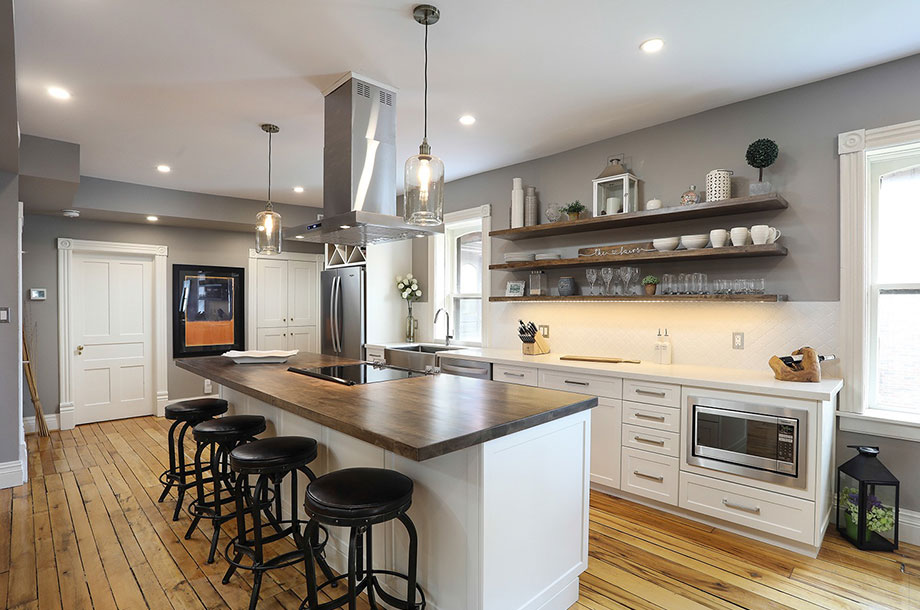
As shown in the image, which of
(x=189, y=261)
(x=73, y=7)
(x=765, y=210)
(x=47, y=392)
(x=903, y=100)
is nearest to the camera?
(x=73, y=7)

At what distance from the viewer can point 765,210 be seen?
3180 mm

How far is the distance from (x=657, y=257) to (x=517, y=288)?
148 centimetres

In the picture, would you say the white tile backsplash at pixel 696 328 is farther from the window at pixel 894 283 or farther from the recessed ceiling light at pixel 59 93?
the recessed ceiling light at pixel 59 93

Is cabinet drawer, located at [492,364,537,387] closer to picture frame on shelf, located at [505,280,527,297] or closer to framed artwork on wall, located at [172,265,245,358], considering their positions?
picture frame on shelf, located at [505,280,527,297]

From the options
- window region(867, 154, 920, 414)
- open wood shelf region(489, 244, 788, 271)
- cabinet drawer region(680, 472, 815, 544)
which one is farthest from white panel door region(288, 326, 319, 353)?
window region(867, 154, 920, 414)

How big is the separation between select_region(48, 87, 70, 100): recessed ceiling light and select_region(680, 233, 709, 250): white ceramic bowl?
4281 mm

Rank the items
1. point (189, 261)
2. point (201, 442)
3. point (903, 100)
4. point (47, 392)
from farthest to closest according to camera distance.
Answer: point (189, 261)
point (47, 392)
point (201, 442)
point (903, 100)

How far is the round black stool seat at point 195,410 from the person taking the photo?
321 centimetres

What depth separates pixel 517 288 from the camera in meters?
4.63

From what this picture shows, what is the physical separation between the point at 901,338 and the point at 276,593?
379 centimetres

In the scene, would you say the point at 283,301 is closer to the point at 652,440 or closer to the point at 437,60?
the point at 437,60

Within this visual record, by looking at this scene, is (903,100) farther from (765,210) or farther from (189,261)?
(189,261)

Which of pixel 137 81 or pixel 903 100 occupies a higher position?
pixel 137 81

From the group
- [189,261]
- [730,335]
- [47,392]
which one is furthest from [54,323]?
[730,335]
